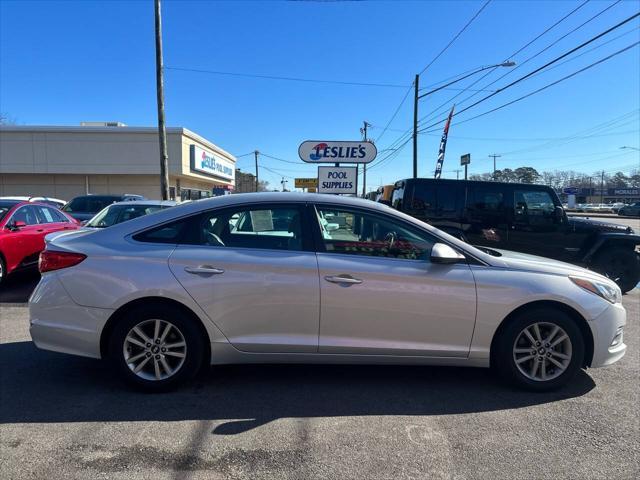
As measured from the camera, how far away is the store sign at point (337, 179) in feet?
36.6

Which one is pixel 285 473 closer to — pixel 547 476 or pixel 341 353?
pixel 341 353

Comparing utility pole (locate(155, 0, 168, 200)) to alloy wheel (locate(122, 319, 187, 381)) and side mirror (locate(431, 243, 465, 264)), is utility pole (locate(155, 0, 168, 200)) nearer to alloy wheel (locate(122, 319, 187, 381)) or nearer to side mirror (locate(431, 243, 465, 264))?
alloy wheel (locate(122, 319, 187, 381))

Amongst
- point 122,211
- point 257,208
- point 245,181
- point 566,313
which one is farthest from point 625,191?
point 257,208

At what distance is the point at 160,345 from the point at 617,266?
817cm

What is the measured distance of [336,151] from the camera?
435 inches

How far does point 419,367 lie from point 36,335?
3416 millimetres

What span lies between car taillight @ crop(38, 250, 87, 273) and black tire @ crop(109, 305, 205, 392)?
60 cm

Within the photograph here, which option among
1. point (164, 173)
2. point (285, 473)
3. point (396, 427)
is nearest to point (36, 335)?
point (285, 473)

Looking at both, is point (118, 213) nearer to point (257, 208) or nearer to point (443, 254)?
point (257, 208)

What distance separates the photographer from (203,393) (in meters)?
3.73

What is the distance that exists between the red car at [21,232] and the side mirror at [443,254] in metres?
7.27

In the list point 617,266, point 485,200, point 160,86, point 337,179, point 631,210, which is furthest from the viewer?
point 631,210

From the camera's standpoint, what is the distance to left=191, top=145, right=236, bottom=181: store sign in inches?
1392

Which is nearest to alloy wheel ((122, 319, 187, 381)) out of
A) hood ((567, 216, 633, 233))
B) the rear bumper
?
the rear bumper
